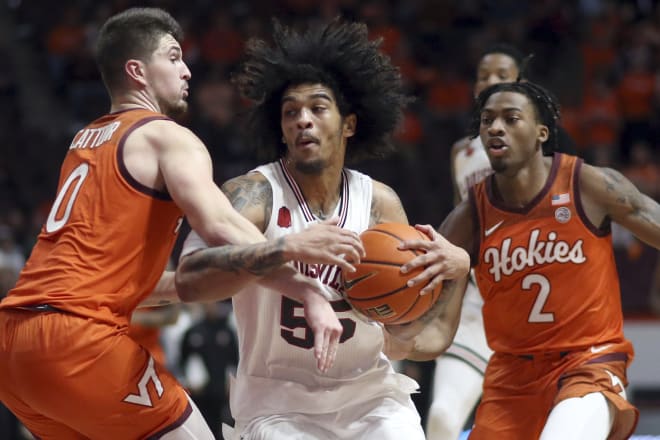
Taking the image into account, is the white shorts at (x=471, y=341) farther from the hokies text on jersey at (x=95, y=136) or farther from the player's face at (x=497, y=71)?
the hokies text on jersey at (x=95, y=136)

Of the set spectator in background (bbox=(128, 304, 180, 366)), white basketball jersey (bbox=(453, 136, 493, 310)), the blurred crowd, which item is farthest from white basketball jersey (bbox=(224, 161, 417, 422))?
the blurred crowd

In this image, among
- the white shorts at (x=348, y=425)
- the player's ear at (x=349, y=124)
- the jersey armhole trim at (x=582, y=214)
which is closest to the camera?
the white shorts at (x=348, y=425)

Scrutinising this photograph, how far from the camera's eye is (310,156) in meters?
4.83

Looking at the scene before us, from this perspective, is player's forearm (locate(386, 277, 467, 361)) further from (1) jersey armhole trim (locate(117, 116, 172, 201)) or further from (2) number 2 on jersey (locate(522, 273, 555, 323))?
(1) jersey armhole trim (locate(117, 116, 172, 201))

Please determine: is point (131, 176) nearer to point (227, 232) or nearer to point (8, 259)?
point (227, 232)

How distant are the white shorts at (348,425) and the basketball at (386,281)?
16.8 inches

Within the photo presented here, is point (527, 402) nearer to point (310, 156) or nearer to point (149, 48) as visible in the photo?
point (310, 156)

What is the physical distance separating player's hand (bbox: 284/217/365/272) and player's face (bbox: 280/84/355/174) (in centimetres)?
75

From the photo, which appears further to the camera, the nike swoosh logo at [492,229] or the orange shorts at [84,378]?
the nike swoosh logo at [492,229]

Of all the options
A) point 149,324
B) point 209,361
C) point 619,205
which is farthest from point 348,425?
point 209,361

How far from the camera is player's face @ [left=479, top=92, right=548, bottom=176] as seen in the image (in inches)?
218

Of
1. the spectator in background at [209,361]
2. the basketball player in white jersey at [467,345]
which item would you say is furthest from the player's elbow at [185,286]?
the spectator in background at [209,361]

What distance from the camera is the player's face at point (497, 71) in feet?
23.9

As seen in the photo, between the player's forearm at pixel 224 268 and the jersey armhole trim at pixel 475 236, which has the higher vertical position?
the jersey armhole trim at pixel 475 236
